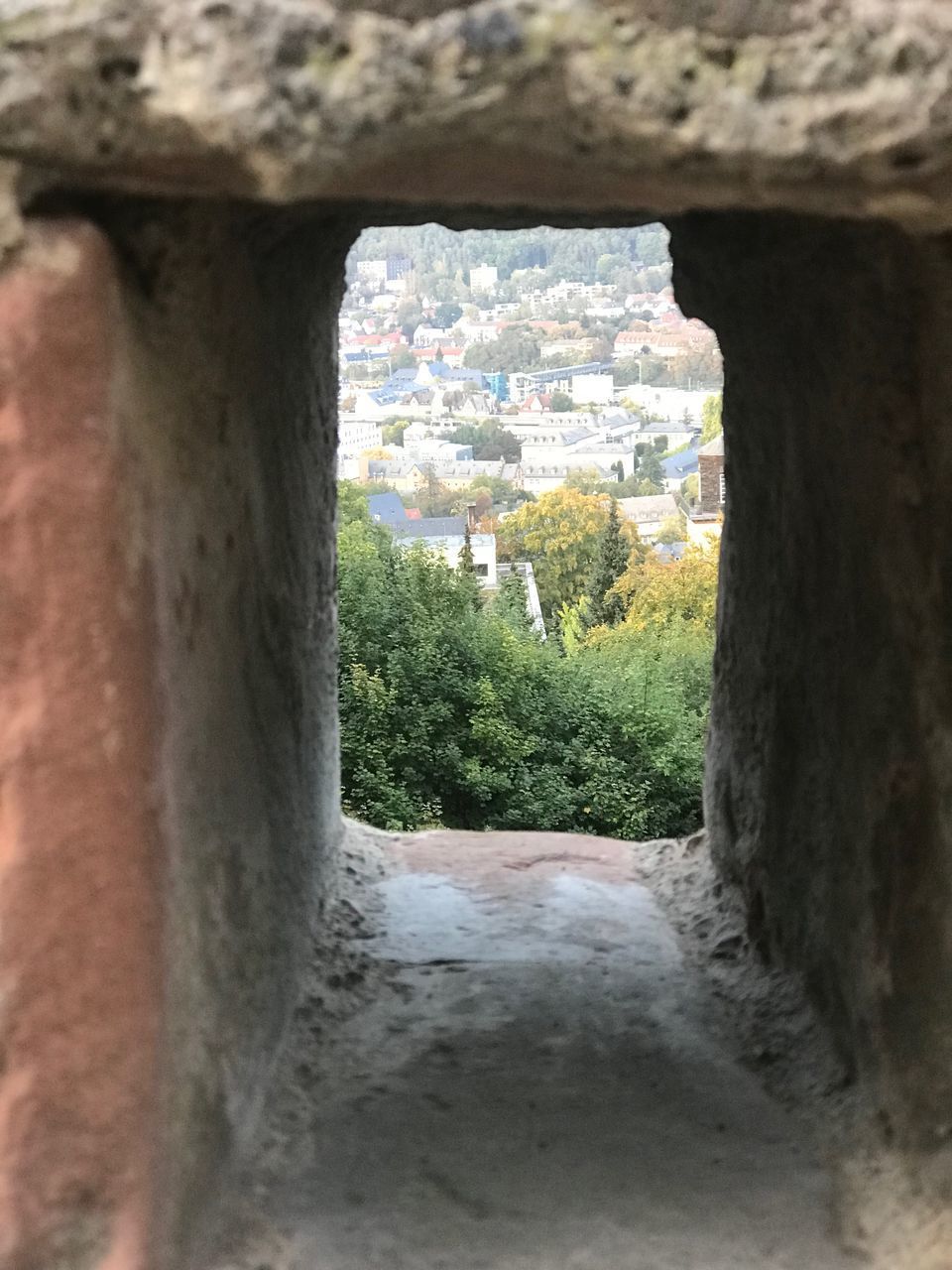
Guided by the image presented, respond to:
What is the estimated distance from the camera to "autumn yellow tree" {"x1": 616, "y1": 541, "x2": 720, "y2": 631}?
11.5 m

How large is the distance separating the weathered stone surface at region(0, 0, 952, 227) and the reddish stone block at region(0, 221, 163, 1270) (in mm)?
92

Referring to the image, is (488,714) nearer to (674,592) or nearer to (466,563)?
(466,563)

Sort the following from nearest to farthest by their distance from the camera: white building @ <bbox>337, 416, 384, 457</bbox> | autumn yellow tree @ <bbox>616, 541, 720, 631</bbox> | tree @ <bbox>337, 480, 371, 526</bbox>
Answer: tree @ <bbox>337, 480, 371, 526</bbox> → autumn yellow tree @ <bbox>616, 541, 720, 631</bbox> → white building @ <bbox>337, 416, 384, 457</bbox>

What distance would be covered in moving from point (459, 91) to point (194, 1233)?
0.76 m

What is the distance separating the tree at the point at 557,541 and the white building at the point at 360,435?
2855mm

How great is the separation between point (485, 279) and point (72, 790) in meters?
17.2

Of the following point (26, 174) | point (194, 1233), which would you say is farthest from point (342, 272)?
point (194, 1233)

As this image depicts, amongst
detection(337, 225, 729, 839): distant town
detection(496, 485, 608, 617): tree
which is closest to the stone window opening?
→ detection(337, 225, 729, 839): distant town

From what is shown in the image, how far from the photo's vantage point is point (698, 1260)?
2.93 ft

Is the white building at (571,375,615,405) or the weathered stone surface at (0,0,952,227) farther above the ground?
the white building at (571,375,615,405)

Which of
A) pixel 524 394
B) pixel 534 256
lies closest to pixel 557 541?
pixel 524 394

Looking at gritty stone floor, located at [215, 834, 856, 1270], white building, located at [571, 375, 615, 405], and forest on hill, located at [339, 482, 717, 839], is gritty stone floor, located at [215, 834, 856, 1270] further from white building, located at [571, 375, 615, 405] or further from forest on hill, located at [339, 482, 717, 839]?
white building, located at [571, 375, 615, 405]

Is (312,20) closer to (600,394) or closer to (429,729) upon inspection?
(429,729)

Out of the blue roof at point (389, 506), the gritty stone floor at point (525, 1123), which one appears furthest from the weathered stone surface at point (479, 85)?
the blue roof at point (389, 506)
